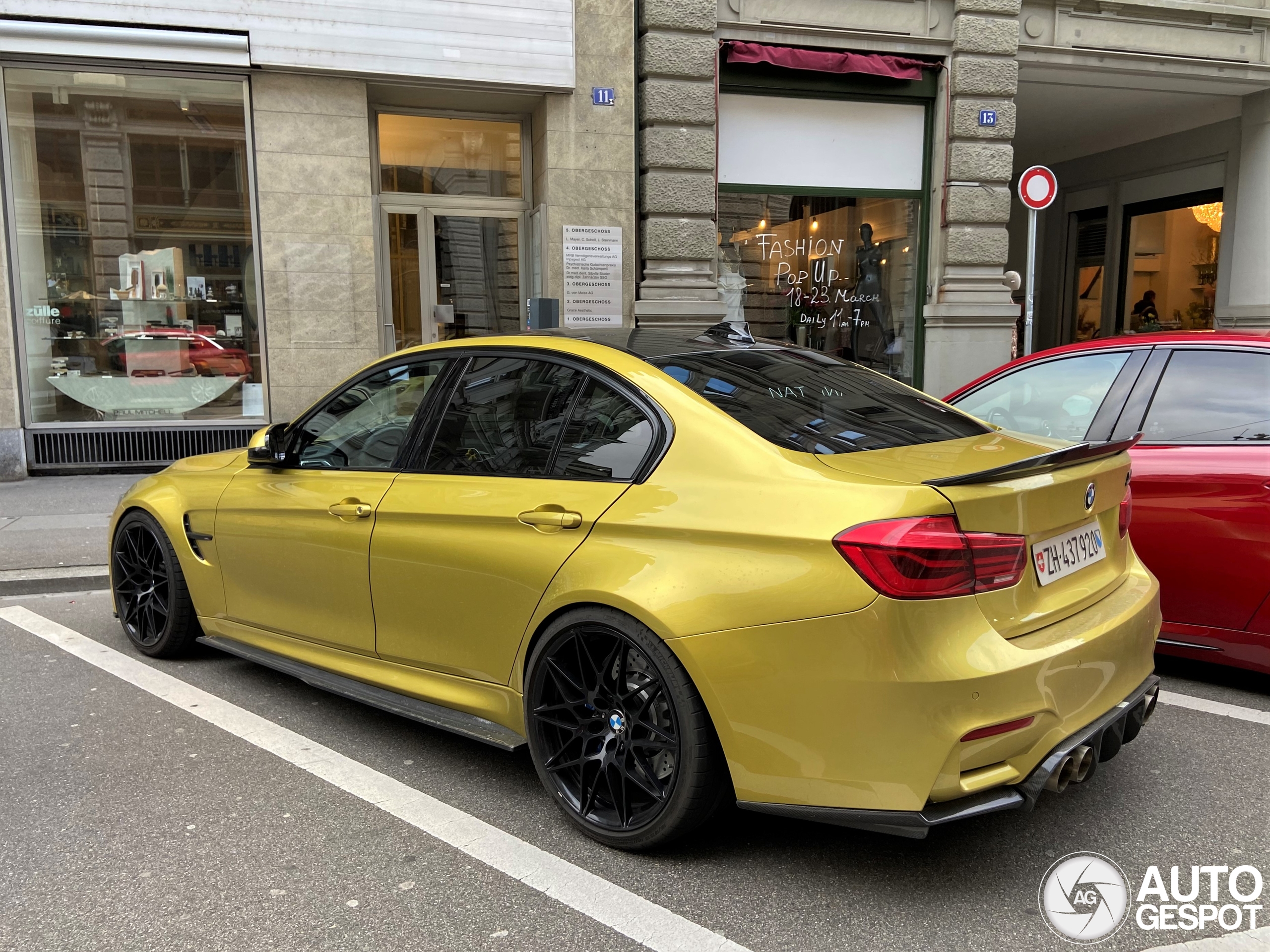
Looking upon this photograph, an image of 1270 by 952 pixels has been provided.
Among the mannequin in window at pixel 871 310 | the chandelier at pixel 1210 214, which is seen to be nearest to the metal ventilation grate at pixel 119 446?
the mannequin in window at pixel 871 310

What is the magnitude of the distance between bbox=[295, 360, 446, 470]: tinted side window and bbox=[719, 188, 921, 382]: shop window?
7.86 m

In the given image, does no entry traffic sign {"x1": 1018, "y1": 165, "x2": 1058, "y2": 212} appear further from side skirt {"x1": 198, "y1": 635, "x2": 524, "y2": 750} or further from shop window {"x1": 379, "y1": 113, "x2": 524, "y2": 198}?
side skirt {"x1": 198, "y1": 635, "x2": 524, "y2": 750}

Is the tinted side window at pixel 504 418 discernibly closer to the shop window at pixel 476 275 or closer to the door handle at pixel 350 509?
the door handle at pixel 350 509

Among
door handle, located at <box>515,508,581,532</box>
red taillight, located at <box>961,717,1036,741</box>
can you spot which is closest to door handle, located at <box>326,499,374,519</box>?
door handle, located at <box>515,508,581,532</box>

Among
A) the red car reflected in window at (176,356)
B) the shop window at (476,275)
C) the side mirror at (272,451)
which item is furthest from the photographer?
the shop window at (476,275)

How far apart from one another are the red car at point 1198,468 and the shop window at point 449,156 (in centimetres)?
819

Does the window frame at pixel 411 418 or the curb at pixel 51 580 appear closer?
the window frame at pixel 411 418

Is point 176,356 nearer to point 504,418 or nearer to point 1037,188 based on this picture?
point 504,418

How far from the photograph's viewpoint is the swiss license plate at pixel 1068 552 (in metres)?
2.64

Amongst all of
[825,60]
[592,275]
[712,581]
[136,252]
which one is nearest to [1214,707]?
[712,581]

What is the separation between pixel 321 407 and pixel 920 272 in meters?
9.51

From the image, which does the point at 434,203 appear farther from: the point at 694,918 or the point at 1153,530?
the point at 694,918

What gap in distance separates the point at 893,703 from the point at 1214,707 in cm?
247

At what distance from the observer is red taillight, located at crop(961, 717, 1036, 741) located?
235 centimetres
